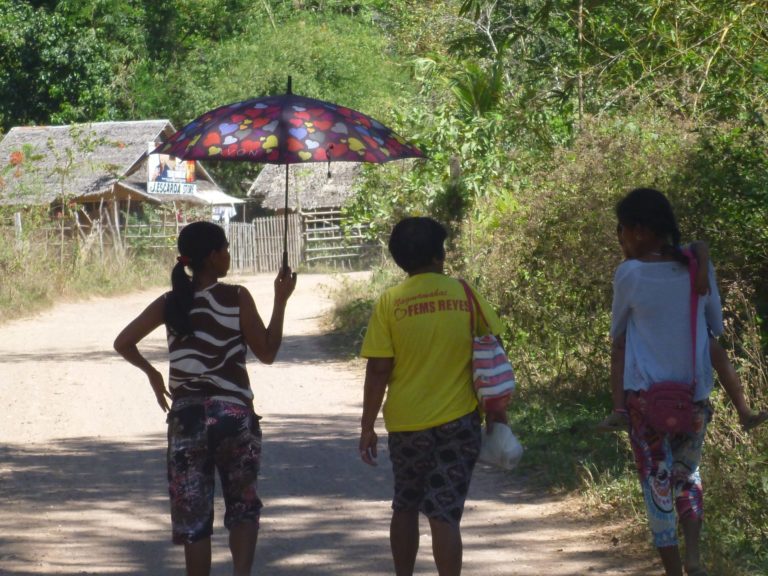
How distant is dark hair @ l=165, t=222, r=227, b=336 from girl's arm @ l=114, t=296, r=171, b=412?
6cm

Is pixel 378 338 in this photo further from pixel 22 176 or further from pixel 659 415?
pixel 22 176

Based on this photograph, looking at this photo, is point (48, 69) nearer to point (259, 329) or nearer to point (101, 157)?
point (101, 157)

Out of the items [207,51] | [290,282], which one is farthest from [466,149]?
[207,51]

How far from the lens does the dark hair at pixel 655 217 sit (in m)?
4.79

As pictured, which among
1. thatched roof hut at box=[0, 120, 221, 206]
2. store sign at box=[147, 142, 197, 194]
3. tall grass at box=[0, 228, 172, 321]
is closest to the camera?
tall grass at box=[0, 228, 172, 321]

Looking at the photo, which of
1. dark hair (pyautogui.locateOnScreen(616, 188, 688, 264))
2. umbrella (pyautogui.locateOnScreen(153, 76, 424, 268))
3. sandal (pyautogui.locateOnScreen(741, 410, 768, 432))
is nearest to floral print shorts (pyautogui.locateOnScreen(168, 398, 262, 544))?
umbrella (pyautogui.locateOnScreen(153, 76, 424, 268))

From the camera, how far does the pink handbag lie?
4656 millimetres

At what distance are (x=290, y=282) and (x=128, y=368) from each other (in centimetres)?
1025

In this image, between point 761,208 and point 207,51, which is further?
point 207,51

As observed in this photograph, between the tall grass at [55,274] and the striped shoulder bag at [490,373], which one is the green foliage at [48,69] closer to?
the tall grass at [55,274]

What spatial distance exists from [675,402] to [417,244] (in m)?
1.21

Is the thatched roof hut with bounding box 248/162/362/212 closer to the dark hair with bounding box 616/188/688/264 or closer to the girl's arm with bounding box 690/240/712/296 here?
the dark hair with bounding box 616/188/688/264

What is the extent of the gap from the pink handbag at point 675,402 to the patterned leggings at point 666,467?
0.04 metres

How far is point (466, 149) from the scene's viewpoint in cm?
1597
